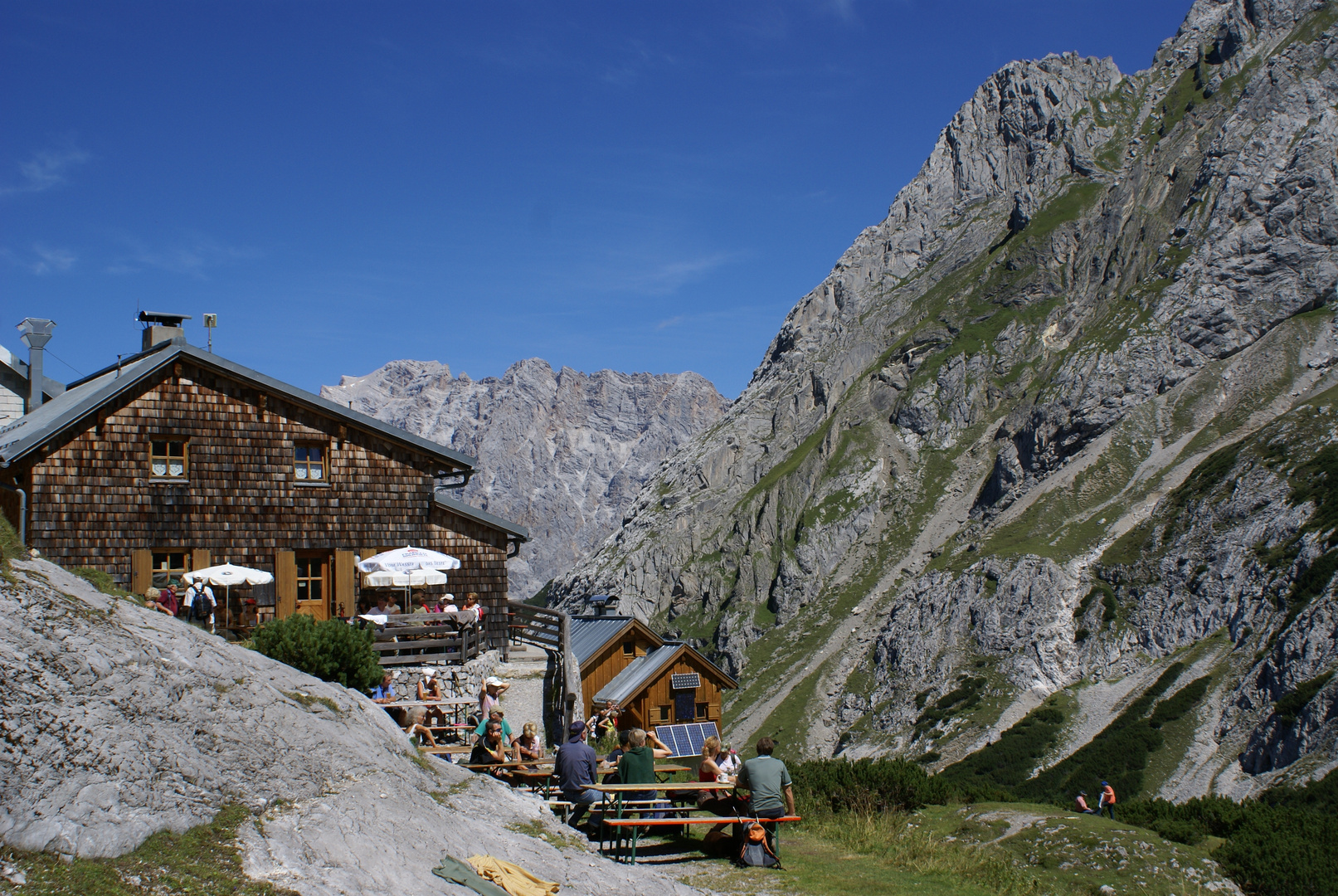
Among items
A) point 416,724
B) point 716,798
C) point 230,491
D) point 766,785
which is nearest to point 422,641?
point 416,724

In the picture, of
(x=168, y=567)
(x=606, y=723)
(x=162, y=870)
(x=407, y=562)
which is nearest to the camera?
(x=162, y=870)

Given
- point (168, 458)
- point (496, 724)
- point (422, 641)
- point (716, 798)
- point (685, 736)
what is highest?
point (168, 458)

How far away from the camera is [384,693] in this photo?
693 inches

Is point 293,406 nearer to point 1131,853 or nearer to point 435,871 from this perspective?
point 435,871

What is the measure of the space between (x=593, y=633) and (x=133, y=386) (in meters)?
17.2

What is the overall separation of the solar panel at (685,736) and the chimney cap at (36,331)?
72.7 feet

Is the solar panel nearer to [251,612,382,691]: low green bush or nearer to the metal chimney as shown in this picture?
[251,612,382,691]: low green bush

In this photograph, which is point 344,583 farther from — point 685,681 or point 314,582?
point 685,681

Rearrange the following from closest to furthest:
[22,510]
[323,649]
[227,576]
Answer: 1. [323,649]
2. [227,576]
3. [22,510]

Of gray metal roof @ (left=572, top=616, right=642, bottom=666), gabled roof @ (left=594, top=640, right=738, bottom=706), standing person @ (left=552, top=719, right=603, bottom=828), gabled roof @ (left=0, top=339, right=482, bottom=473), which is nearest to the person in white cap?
standing person @ (left=552, top=719, right=603, bottom=828)

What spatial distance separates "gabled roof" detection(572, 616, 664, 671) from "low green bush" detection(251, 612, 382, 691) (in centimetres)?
1537

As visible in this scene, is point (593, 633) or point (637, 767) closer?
point (637, 767)

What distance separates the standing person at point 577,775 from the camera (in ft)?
41.1

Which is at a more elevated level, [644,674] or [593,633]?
[593,633]
